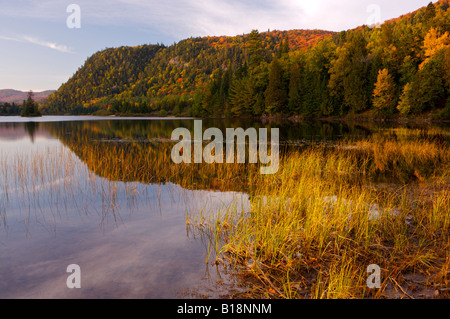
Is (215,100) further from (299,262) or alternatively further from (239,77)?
(299,262)

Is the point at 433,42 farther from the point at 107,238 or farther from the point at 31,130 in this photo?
the point at 31,130

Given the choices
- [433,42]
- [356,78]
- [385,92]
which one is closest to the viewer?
[433,42]

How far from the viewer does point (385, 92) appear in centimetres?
6134

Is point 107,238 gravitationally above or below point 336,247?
below

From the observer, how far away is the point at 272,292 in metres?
4.84

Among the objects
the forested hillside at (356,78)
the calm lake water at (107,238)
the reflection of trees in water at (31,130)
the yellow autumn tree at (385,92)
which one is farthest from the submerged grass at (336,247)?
the yellow autumn tree at (385,92)

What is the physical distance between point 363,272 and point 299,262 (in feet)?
3.73

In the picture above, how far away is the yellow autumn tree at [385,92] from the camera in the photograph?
60938 millimetres

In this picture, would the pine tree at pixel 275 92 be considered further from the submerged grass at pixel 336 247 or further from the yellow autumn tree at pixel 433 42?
the submerged grass at pixel 336 247

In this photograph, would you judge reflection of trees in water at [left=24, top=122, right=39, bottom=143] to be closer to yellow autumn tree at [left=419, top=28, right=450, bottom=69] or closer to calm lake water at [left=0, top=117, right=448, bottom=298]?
calm lake water at [left=0, top=117, right=448, bottom=298]

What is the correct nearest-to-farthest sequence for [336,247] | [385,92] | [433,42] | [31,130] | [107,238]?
[336,247] → [107,238] → [31,130] → [433,42] → [385,92]

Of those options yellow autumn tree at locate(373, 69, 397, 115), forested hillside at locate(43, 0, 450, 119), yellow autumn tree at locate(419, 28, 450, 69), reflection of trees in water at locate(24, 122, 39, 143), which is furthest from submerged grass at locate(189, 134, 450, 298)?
yellow autumn tree at locate(419, 28, 450, 69)

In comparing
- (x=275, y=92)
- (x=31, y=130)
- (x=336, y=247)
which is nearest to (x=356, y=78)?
(x=275, y=92)

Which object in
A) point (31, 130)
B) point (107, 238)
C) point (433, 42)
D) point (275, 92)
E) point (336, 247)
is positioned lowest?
point (107, 238)
